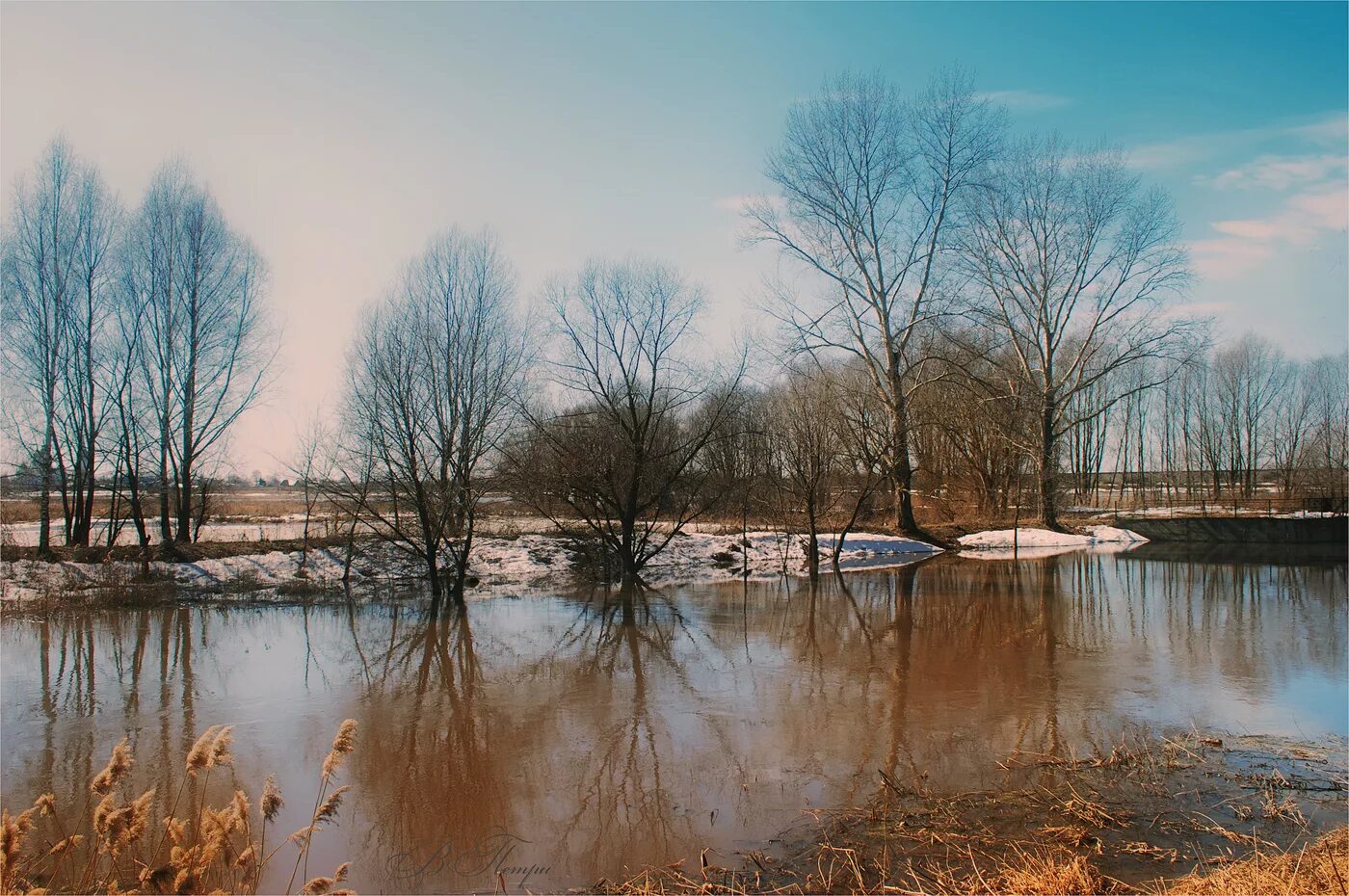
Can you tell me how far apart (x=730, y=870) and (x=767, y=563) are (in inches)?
677

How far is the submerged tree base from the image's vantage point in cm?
448

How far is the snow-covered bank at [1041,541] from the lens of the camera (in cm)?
2588

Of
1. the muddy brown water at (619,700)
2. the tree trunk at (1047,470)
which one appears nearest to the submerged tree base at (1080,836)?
the muddy brown water at (619,700)

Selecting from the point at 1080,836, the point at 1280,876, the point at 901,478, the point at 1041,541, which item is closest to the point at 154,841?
the point at 1080,836

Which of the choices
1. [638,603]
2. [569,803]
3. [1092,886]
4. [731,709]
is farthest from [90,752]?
[638,603]

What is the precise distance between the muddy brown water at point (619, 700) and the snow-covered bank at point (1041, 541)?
31.6 feet

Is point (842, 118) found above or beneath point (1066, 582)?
above

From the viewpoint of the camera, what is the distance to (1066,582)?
18.1 meters

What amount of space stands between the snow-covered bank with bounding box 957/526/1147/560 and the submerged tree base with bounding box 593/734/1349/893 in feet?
63.2

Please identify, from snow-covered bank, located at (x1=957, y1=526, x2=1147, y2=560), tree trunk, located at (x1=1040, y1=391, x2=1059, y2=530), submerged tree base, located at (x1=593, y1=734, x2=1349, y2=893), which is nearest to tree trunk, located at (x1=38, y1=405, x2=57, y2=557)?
submerged tree base, located at (x1=593, y1=734, x2=1349, y2=893)

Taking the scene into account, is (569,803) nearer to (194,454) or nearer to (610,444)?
(610,444)

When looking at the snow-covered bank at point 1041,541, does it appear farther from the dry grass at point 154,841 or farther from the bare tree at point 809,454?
the dry grass at point 154,841

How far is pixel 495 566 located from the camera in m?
21.0

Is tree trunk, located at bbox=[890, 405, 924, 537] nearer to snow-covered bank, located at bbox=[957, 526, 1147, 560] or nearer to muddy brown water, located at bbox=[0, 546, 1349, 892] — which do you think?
snow-covered bank, located at bbox=[957, 526, 1147, 560]
